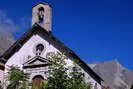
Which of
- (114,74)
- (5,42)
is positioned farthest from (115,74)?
(5,42)

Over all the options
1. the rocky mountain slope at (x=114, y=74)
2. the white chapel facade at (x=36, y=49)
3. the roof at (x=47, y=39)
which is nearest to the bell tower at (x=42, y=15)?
the white chapel facade at (x=36, y=49)

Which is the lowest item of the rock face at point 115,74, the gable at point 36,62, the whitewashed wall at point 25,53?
the gable at point 36,62

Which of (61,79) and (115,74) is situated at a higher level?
(115,74)

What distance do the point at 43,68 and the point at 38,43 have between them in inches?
90.6

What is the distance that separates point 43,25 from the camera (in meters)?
32.7

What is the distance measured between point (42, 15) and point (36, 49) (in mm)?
3123

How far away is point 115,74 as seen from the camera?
178 ft

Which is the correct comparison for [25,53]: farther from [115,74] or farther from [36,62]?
[115,74]

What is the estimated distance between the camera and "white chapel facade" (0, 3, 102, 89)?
3142 cm

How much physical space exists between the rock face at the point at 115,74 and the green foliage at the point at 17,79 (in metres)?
22.8

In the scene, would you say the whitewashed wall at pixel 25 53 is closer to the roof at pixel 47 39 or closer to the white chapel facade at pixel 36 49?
the white chapel facade at pixel 36 49

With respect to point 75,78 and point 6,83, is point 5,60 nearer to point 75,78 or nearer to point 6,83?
point 6,83

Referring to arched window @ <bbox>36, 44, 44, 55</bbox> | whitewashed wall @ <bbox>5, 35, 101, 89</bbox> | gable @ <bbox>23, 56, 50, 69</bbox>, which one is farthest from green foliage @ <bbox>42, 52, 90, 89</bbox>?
whitewashed wall @ <bbox>5, 35, 101, 89</bbox>

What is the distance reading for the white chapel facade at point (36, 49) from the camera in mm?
31422
